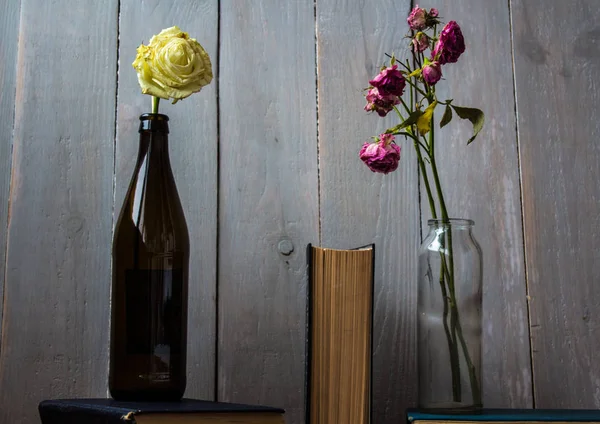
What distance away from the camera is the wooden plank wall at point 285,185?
1049 millimetres

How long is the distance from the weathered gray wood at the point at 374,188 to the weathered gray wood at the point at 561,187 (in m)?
0.18

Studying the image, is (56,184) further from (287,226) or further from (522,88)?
(522,88)

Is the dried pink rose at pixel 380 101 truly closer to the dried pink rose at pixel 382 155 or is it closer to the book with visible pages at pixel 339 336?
the dried pink rose at pixel 382 155

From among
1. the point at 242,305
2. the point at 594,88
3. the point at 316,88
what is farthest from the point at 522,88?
the point at 242,305

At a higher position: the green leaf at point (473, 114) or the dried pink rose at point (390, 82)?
the dried pink rose at point (390, 82)

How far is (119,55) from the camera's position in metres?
1.11

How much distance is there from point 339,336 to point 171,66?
0.39 m

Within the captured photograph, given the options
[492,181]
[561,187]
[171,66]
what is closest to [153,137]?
[171,66]

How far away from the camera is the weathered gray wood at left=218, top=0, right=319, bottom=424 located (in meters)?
1.05

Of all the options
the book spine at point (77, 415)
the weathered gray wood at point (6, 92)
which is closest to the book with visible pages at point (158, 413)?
the book spine at point (77, 415)

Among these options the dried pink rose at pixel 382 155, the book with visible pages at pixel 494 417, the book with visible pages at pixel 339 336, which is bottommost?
the book with visible pages at pixel 494 417

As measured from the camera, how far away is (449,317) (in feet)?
3.00

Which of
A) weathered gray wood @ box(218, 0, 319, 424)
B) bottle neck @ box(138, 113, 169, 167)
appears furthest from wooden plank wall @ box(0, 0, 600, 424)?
bottle neck @ box(138, 113, 169, 167)

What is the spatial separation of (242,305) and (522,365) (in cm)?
42
